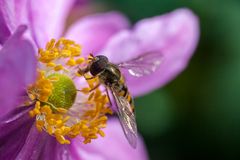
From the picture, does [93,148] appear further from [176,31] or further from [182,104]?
[182,104]

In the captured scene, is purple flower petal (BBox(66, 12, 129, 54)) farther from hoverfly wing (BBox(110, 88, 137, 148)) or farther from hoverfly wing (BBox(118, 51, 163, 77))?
hoverfly wing (BBox(110, 88, 137, 148))

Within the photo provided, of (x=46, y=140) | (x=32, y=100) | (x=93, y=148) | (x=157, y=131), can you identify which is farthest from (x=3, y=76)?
(x=157, y=131)

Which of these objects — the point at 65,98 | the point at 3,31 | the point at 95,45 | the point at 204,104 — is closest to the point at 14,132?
the point at 65,98

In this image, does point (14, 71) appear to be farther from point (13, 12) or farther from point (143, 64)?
point (143, 64)

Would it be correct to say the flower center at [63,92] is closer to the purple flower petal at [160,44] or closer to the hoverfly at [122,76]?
the hoverfly at [122,76]

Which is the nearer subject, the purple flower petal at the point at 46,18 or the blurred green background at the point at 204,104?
the purple flower petal at the point at 46,18

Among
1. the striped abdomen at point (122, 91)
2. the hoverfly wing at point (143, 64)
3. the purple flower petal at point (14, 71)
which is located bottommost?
the striped abdomen at point (122, 91)

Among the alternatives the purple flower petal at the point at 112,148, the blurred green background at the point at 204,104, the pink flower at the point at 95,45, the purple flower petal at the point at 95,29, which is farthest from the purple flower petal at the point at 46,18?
the blurred green background at the point at 204,104
